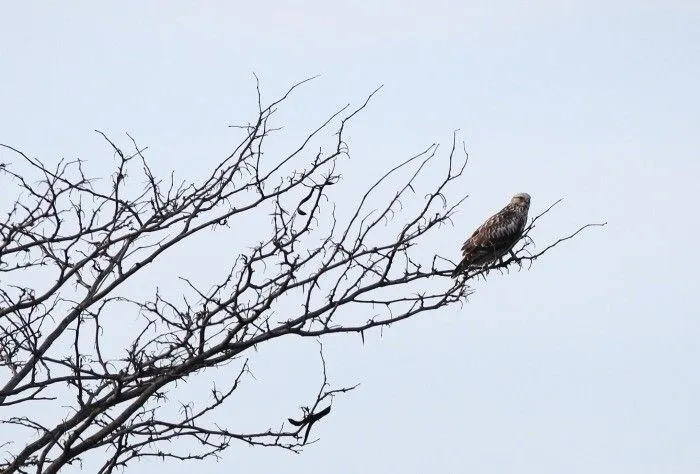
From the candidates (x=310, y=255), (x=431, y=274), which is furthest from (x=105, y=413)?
(x=431, y=274)

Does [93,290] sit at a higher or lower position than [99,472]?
higher

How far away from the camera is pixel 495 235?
12414 millimetres

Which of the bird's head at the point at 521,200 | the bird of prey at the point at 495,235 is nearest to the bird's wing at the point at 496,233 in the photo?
the bird of prey at the point at 495,235

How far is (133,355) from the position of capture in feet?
18.1

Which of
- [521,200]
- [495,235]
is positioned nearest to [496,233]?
[495,235]

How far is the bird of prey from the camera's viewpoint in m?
12.1

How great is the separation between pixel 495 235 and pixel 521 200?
6.96 ft

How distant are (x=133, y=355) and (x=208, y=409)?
0.63 metres

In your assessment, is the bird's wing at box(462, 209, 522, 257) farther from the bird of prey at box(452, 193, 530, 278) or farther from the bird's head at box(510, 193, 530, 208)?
the bird's head at box(510, 193, 530, 208)

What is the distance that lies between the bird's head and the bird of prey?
70 millimetres

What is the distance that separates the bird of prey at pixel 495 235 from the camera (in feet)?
39.6

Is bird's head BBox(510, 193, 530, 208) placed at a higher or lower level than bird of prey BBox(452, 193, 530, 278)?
higher

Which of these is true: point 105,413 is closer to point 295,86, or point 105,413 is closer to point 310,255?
point 310,255

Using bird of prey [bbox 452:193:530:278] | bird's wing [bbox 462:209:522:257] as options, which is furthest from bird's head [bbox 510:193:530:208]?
bird's wing [bbox 462:209:522:257]
